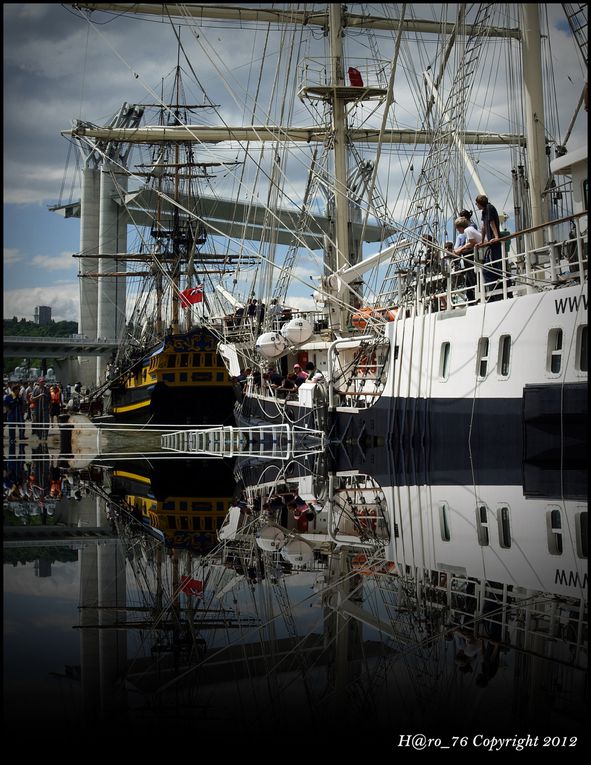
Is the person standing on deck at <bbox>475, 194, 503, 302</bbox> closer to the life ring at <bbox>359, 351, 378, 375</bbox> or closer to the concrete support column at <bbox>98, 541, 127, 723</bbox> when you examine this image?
the life ring at <bbox>359, 351, 378, 375</bbox>

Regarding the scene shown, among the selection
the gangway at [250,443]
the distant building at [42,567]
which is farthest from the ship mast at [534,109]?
the distant building at [42,567]

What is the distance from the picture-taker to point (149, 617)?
6.10 m

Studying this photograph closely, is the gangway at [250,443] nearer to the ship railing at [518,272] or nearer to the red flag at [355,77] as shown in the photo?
the ship railing at [518,272]

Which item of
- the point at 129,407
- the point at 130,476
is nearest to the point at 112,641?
the point at 130,476

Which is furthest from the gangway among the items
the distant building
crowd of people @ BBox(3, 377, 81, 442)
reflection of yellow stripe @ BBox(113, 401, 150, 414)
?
reflection of yellow stripe @ BBox(113, 401, 150, 414)

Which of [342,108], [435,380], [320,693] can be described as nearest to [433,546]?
[320,693]

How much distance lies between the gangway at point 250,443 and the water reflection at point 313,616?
41.1 ft

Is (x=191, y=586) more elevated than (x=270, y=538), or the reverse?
(x=270, y=538)

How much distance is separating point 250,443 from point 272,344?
409 centimetres

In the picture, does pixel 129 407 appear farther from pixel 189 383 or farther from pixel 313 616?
pixel 313 616

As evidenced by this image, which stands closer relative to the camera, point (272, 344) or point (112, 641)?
point (112, 641)

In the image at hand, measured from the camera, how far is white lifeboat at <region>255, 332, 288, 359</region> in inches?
1174

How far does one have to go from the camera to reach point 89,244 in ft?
216

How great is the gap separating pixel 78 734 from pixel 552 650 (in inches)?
94.6
